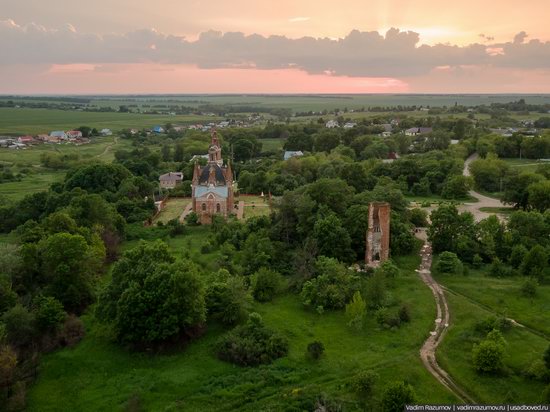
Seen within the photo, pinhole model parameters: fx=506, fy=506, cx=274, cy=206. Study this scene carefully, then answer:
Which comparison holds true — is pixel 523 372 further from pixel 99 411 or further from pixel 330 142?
pixel 330 142

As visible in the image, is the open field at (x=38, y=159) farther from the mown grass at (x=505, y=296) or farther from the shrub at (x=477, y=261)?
the mown grass at (x=505, y=296)

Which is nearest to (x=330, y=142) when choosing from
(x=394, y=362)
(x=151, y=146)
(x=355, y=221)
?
(x=151, y=146)

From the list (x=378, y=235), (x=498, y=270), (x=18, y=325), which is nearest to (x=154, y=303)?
(x=18, y=325)

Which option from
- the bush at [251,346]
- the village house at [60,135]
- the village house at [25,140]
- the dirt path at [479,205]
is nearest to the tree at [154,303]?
the bush at [251,346]

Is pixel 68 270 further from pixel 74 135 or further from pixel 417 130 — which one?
pixel 74 135

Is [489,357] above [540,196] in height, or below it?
below
